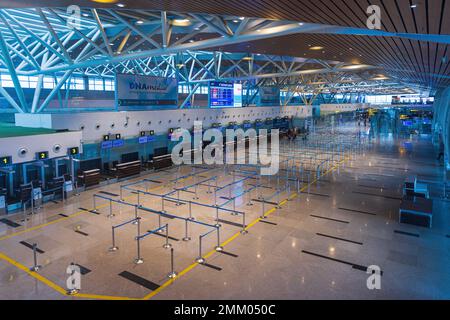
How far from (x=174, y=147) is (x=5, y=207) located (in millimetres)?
11720

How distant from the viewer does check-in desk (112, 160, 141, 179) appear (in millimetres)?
16453

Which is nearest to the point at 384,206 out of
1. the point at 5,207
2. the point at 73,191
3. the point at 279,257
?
the point at 279,257

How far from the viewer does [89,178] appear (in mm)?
14578

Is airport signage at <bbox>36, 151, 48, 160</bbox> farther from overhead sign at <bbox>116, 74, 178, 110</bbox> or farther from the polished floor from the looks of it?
overhead sign at <bbox>116, 74, 178, 110</bbox>

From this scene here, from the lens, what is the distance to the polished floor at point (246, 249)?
250 inches

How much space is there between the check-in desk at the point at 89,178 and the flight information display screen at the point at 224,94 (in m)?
10.6

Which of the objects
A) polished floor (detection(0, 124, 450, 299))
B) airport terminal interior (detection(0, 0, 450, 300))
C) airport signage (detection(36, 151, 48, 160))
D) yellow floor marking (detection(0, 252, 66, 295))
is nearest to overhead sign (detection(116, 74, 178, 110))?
airport terminal interior (detection(0, 0, 450, 300))

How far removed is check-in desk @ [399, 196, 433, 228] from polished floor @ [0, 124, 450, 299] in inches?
12.2

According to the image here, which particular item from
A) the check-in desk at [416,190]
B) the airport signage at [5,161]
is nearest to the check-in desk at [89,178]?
the airport signage at [5,161]

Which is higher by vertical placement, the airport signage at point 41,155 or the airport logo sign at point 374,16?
the airport logo sign at point 374,16

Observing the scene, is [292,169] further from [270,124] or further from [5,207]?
[270,124]

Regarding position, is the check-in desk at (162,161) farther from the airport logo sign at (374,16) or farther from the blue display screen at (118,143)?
the airport logo sign at (374,16)

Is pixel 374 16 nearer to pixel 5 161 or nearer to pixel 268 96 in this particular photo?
pixel 5 161

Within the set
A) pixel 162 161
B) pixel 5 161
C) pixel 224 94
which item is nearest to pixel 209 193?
pixel 162 161
